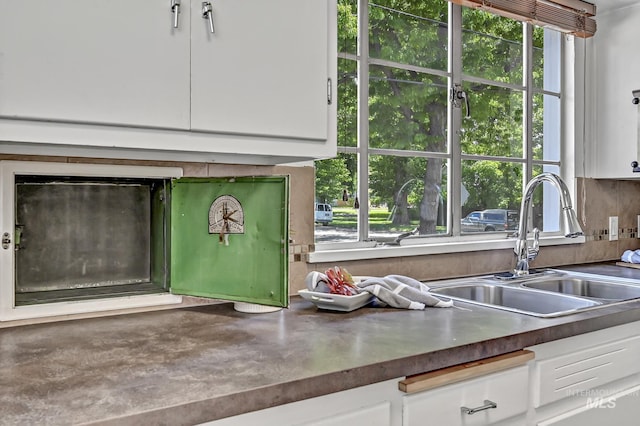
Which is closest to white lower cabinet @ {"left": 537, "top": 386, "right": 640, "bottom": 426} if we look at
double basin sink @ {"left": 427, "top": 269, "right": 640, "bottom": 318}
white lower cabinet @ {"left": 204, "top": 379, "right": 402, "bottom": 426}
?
double basin sink @ {"left": 427, "top": 269, "right": 640, "bottom": 318}

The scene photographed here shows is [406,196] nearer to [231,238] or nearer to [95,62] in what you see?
[231,238]

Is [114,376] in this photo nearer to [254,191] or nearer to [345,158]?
[254,191]

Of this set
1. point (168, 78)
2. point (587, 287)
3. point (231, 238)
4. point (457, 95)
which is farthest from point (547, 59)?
point (168, 78)

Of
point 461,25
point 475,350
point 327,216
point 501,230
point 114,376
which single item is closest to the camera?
point 114,376

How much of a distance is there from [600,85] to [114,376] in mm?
2626

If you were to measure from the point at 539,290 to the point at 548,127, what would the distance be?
43.3 inches

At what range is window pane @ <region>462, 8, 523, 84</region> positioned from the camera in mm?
2393

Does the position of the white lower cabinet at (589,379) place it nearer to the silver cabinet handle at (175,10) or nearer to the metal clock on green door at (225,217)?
the metal clock on green door at (225,217)

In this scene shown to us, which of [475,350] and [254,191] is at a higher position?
[254,191]

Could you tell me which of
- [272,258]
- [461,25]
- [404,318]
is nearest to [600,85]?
[461,25]

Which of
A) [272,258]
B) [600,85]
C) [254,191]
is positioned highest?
[600,85]

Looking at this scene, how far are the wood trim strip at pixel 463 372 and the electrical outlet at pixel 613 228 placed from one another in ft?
5.84

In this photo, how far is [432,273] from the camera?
216 centimetres

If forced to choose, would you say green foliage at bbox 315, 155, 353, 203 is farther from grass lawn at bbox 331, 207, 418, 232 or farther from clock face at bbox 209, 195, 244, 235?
clock face at bbox 209, 195, 244, 235
